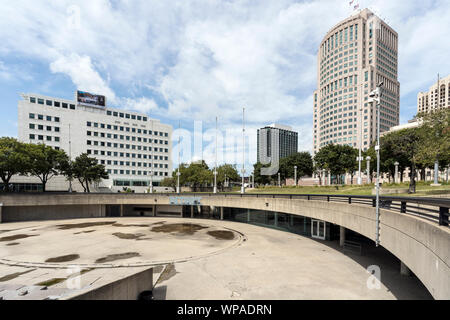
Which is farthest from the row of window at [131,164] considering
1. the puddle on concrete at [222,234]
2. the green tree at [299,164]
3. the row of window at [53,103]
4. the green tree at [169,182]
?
the puddle on concrete at [222,234]

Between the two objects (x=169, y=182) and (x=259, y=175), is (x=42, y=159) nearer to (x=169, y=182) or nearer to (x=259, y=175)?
(x=169, y=182)

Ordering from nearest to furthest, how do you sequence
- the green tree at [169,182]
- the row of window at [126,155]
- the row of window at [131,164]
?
the row of window at [126,155] → the row of window at [131,164] → the green tree at [169,182]

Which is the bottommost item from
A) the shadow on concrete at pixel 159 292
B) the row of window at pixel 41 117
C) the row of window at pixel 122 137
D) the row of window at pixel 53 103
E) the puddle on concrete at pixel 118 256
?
the puddle on concrete at pixel 118 256

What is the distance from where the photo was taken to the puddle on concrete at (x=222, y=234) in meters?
25.6

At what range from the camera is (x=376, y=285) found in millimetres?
13148

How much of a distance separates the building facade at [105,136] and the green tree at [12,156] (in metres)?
28.2

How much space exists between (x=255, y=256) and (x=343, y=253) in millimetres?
8478

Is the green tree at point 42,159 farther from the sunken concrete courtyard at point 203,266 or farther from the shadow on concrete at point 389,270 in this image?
the shadow on concrete at point 389,270

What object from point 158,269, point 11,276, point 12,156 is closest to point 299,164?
point 158,269

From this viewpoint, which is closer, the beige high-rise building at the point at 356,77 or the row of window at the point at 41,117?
the row of window at the point at 41,117

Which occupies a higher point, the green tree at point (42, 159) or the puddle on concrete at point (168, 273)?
the green tree at point (42, 159)

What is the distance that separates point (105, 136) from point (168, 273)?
80982 millimetres

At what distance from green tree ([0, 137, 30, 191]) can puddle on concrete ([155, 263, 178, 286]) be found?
41909mm

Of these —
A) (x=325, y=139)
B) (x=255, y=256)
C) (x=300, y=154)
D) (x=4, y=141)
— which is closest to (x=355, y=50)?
(x=325, y=139)
